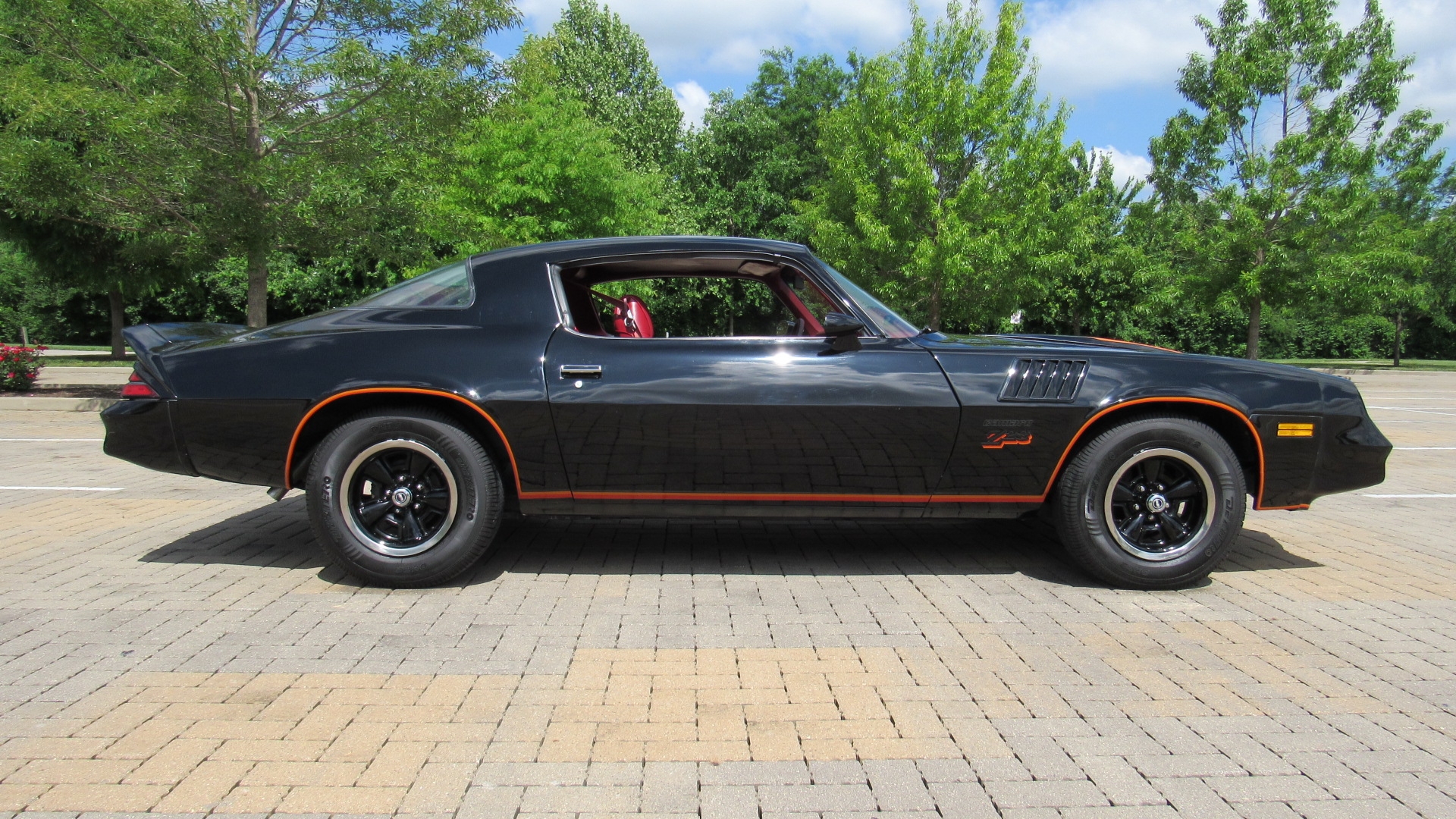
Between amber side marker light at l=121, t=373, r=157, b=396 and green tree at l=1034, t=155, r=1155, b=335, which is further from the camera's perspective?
green tree at l=1034, t=155, r=1155, b=335

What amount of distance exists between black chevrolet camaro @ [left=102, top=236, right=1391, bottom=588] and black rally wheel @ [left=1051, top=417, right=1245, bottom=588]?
0.01 metres

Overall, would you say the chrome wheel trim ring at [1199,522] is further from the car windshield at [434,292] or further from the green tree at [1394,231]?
the green tree at [1394,231]

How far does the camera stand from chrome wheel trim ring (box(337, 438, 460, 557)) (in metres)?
3.80

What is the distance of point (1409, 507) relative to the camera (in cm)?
619

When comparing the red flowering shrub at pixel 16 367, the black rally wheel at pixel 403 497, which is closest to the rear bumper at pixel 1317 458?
the black rally wheel at pixel 403 497

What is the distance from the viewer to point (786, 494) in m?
3.85

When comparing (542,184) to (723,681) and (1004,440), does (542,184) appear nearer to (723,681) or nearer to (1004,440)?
(1004,440)

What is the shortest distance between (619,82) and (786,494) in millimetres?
40252

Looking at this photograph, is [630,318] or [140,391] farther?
[630,318]

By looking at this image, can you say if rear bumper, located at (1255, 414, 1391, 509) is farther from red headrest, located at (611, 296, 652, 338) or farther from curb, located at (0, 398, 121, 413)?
curb, located at (0, 398, 121, 413)

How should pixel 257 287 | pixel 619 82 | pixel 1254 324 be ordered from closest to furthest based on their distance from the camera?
1. pixel 257 287
2. pixel 1254 324
3. pixel 619 82

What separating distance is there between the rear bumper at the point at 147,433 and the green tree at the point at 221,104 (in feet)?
25.7

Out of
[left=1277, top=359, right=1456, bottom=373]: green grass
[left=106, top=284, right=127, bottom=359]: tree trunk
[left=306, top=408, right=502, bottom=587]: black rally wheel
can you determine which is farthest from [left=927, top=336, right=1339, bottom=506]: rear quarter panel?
[left=106, top=284, right=127, bottom=359]: tree trunk

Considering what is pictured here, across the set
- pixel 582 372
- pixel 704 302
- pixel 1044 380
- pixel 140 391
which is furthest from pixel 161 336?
pixel 1044 380
